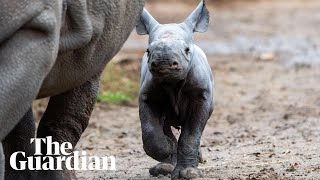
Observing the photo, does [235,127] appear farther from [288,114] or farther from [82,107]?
[82,107]

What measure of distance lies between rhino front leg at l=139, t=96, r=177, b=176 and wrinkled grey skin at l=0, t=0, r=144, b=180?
15.4 inches

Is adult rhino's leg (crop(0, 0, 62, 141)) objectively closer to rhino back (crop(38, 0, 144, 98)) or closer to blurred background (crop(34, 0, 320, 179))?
rhino back (crop(38, 0, 144, 98))

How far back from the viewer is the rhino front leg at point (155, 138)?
6512mm

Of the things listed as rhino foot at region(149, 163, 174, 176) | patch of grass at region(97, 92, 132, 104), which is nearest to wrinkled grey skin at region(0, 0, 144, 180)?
rhino foot at region(149, 163, 174, 176)

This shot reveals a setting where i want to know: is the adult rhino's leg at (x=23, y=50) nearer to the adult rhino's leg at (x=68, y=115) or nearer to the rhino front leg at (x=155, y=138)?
the adult rhino's leg at (x=68, y=115)

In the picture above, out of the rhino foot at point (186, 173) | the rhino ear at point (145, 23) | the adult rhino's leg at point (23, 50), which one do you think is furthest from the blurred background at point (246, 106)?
the adult rhino's leg at point (23, 50)

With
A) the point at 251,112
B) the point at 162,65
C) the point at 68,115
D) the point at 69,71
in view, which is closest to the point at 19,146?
the point at 68,115

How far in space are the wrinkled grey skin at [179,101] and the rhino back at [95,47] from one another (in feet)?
1.42

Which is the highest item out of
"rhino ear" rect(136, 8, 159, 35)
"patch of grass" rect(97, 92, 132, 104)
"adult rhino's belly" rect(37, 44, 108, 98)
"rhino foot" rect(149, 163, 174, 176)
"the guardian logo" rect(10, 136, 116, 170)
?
"rhino ear" rect(136, 8, 159, 35)

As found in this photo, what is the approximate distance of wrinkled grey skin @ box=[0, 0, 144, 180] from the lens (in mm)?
4812

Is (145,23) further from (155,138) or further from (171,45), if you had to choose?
(155,138)

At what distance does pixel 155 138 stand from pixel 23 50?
1820mm

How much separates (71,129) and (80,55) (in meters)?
0.76

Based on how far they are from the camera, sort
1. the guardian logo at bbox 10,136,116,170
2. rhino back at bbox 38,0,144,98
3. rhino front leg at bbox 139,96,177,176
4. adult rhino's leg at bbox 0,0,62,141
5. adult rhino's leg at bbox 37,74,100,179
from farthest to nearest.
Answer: rhino front leg at bbox 139,96,177,176, adult rhino's leg at bbox 37,74,100,179, the guardian logo at bbox 10,136,116,170, rhino back at bbox 38,0,144,98, adult rhino's leg at bbox 0,0,62,141
